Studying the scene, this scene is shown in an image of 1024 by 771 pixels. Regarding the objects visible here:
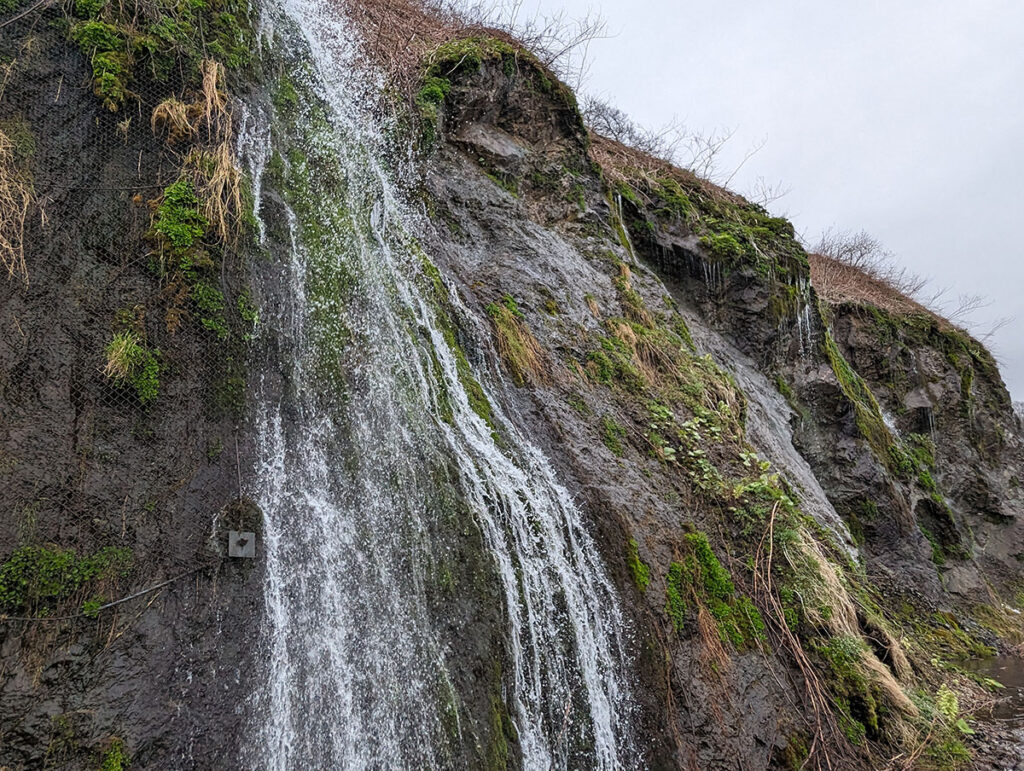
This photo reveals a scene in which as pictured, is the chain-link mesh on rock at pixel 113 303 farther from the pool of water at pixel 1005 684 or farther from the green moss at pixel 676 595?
the pool of water at pixel 1005 684

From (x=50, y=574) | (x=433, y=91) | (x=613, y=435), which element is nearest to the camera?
(x=50, y=574)

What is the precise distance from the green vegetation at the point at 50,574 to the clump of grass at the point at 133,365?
904mm

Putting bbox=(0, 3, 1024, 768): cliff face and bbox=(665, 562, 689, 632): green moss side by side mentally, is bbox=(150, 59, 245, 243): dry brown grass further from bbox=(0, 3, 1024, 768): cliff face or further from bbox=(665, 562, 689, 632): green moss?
bbox=(665, 562, 689, 632): green moss

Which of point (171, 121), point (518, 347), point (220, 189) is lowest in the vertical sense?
point (518, 347)

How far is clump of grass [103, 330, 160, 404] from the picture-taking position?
343cm

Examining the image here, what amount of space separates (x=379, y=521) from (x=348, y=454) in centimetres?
51

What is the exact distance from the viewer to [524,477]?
174 inches

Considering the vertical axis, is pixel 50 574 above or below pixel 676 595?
above

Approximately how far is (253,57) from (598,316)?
13.6ft

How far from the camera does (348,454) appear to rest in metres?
4.00

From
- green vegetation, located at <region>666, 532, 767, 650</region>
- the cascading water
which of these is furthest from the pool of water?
the cascading water

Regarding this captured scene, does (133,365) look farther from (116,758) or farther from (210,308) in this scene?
(116,758)

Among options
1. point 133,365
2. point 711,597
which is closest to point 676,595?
point 711,597

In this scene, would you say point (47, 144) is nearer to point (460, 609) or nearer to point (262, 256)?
point (262, 256)
